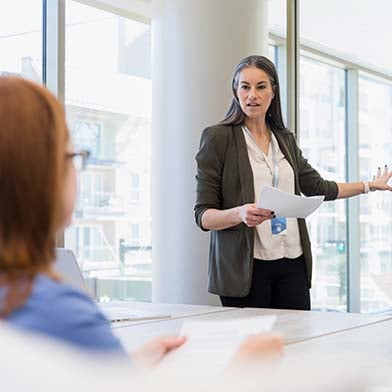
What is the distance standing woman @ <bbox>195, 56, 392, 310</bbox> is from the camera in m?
2.54

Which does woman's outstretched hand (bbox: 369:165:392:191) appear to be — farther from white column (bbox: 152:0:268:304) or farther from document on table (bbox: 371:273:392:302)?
document on table (bbox: 371:273:392:302)

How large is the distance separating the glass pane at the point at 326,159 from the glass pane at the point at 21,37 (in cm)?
245

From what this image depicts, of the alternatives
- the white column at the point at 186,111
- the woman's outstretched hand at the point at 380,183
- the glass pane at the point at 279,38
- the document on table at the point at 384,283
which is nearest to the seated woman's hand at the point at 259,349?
the document on table at the point at 384,283

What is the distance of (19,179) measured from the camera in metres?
0.68

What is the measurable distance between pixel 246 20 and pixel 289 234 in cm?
183

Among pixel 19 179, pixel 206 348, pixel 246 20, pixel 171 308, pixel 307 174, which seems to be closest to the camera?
pixel 19 179

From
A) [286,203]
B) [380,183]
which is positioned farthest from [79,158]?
[380,183]

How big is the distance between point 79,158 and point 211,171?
1.84 meters

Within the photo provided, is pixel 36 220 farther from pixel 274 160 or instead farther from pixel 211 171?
pixel 274 160

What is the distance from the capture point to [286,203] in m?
2.29

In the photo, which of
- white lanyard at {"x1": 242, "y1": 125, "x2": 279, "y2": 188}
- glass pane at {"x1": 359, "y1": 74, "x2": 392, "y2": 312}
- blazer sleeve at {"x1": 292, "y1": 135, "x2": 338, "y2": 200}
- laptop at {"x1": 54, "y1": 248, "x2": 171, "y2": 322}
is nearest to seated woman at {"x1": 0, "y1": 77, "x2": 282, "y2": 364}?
laptop at {"x1": 54, "y1": 248, "x2": 171, "y2": 322}

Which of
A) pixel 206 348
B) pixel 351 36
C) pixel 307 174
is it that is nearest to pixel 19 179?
pixel 206 348

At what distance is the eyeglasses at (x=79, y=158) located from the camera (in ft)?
2.53

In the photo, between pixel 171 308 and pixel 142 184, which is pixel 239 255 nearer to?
pixel 171 308
